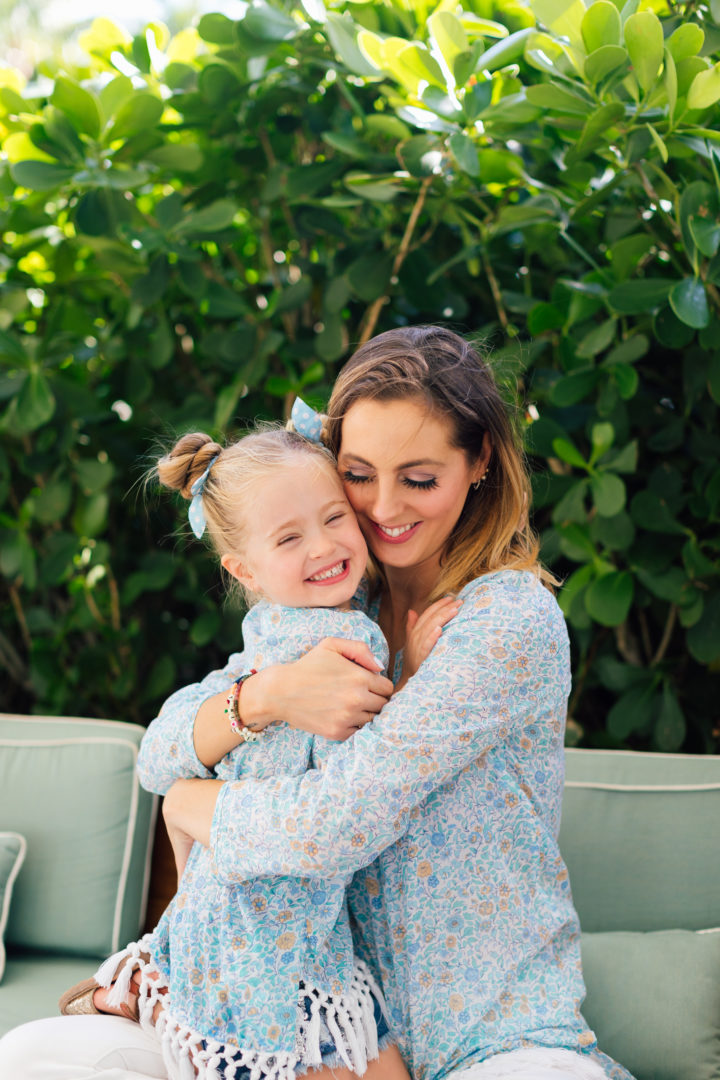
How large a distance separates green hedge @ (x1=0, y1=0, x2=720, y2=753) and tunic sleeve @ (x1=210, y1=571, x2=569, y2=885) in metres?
0.49

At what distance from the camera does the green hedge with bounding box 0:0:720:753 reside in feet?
5.20

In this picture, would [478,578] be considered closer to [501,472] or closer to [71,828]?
[501,472]

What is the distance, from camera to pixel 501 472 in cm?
134

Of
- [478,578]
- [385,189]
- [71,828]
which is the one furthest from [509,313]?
[71,828]

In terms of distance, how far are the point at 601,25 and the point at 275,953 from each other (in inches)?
52.0

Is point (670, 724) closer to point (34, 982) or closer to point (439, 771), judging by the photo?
point (439, 771)

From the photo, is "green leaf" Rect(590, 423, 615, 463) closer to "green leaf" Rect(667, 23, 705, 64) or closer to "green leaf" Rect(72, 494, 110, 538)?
"green leaf" Rect(667, 23, 705, 64)

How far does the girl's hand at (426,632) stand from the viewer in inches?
47.5

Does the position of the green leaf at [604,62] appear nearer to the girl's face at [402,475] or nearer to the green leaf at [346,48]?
the green leaf at [346,48]

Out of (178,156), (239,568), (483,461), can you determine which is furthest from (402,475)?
(178,156)

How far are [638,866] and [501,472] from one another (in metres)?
0.82

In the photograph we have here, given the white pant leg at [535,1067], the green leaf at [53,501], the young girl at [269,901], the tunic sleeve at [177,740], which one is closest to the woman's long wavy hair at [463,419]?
the young girl at [269,901]

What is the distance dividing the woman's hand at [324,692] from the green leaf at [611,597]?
797 millimetres

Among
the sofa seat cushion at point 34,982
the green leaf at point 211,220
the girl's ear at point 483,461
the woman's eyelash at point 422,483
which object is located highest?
the green leaf at point 211,220
